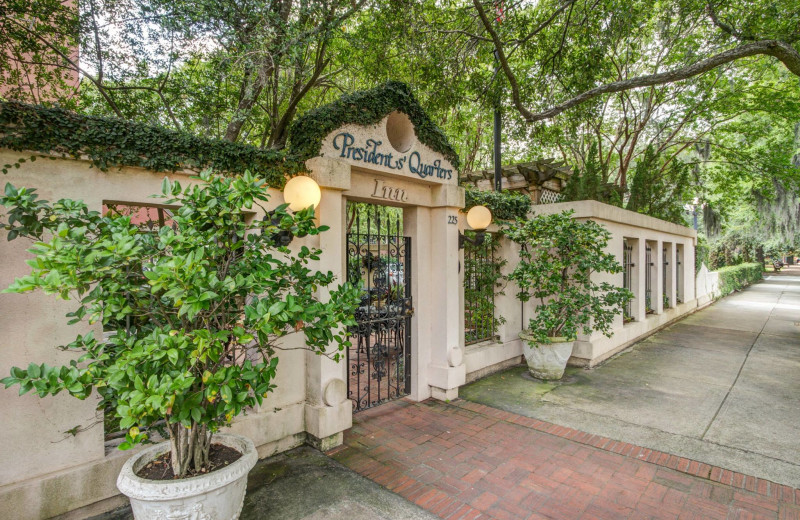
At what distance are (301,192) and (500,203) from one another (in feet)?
12.8

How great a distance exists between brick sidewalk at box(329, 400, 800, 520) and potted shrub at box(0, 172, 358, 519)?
1614mm

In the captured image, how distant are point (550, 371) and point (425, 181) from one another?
3594mm

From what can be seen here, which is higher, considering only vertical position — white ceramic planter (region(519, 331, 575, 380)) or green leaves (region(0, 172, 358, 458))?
green leaves (region(0, 172, 358, 458))

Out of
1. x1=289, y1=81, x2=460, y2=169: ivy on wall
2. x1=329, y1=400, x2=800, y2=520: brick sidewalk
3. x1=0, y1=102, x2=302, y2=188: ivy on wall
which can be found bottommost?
x1=329, y1=400, x2=800, y2=520: brick sidewalk

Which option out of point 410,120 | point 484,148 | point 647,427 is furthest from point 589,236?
point 484,148

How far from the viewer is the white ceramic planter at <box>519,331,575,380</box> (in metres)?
6.11

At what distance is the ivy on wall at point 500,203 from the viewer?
20.1 ft

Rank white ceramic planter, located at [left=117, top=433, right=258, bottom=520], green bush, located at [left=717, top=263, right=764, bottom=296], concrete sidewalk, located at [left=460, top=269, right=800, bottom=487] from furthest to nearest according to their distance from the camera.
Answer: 1. green bush, located at [left=717, top=263, right=764, bottom=296]
2. concrete sidewalk, located at [left=460, top=269, right=800, bottom=487]
3. white ceramic planter, located at [left=117, top=433, right=258, bottom=520]

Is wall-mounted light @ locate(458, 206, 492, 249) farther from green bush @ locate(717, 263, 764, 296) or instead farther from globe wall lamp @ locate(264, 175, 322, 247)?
green bush @ locate(717, 263, 764, 296)

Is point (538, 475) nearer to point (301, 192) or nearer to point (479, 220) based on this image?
point (479, 220)

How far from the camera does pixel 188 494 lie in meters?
2.28

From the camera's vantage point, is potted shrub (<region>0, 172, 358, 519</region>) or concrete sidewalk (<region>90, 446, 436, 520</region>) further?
concrete sidewalk (<region>90, 446, 436, 520</region>)

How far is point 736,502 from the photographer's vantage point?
3.16m

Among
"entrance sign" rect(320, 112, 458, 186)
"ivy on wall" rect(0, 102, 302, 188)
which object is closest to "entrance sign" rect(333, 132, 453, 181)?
"entrance sign" rect(320, 112, 458, 186)
